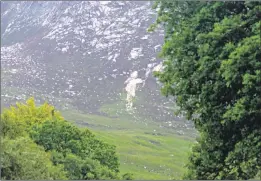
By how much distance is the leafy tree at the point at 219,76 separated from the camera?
59.2 ft

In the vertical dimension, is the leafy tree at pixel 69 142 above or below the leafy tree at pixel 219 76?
above

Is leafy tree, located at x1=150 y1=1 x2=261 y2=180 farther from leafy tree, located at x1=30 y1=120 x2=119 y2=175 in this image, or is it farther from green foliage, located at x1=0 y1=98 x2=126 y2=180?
leafy tree, located at x1=30 y1=120 x2=119 y2=175

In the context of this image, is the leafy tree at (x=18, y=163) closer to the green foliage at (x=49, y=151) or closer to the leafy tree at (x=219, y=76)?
the green foliage at (x=49, y=151)

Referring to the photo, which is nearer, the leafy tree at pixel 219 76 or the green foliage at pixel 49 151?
the leafy tree at pixel 219 76

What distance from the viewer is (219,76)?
19.2 meters

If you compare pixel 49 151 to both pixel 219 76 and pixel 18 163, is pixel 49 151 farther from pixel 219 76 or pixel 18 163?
pixel 219 76

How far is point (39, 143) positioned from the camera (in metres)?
53.0

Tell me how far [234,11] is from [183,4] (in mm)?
2488

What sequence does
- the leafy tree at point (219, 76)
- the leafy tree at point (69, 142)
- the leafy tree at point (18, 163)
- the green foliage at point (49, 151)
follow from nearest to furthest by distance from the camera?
the leafy tree at point (219, 76), the leafy tree at point (18, 163), the green foliage at point (49, 151), the leafy tree at point (69, 142)

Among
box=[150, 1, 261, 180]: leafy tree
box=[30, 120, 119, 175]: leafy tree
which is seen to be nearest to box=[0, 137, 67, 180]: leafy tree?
box=[150, 1, 261, 180]: leafy tree

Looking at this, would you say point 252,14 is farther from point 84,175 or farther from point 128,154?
point 128,154

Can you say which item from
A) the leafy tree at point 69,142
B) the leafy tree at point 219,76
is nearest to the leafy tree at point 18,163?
the leafy tree at point 219,76

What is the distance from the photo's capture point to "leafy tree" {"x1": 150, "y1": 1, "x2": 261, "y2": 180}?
18.0m

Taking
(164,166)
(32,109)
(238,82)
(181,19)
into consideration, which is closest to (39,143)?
(32,109)
